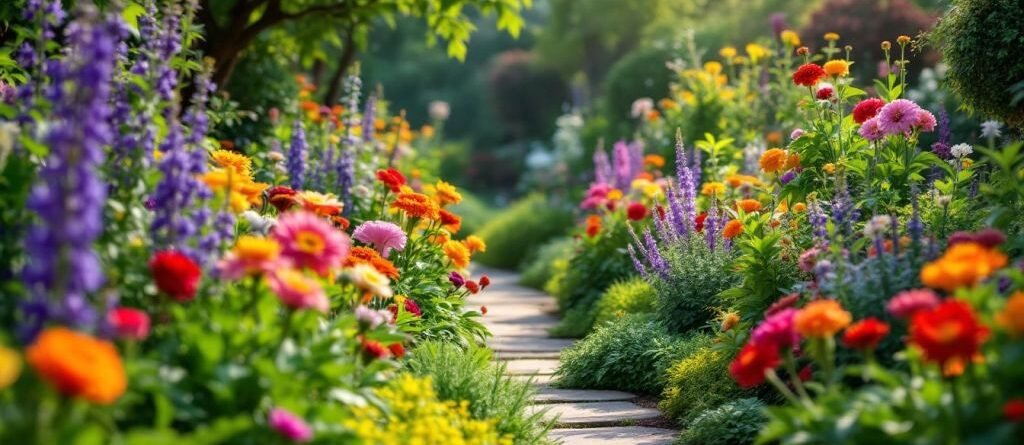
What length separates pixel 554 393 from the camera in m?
5.05

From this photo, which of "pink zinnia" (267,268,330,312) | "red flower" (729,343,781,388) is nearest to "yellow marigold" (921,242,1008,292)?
"red flower" (729,343,781,388)

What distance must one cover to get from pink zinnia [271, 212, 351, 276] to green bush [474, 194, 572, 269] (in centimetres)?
834

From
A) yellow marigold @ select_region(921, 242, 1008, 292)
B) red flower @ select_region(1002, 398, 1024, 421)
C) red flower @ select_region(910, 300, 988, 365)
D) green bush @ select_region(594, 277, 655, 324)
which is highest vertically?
green bush @ select_region(594, 277, 655, 324)

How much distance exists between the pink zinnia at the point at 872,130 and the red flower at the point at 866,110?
2.6 inches

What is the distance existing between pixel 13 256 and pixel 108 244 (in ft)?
0.83

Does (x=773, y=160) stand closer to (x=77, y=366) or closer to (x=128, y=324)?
(x=128, y=324)

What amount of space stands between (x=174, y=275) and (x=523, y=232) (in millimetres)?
9158

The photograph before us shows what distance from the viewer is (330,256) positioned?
2863 mm

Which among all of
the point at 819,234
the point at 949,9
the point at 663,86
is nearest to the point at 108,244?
the point at 819,234

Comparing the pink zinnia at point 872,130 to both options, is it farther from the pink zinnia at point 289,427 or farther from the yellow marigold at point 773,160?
the pink zinnia at point 289,427

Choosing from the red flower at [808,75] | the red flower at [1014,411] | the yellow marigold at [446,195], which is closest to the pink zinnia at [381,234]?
the yellow marigold at [446,195]

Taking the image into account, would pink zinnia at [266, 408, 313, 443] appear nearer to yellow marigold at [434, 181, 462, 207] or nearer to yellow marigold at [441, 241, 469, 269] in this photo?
yellow marigold at [441, 241, 469, 269]

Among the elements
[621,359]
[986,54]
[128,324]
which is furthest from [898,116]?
[128,324]

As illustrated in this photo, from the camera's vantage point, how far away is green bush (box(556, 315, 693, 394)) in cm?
508
